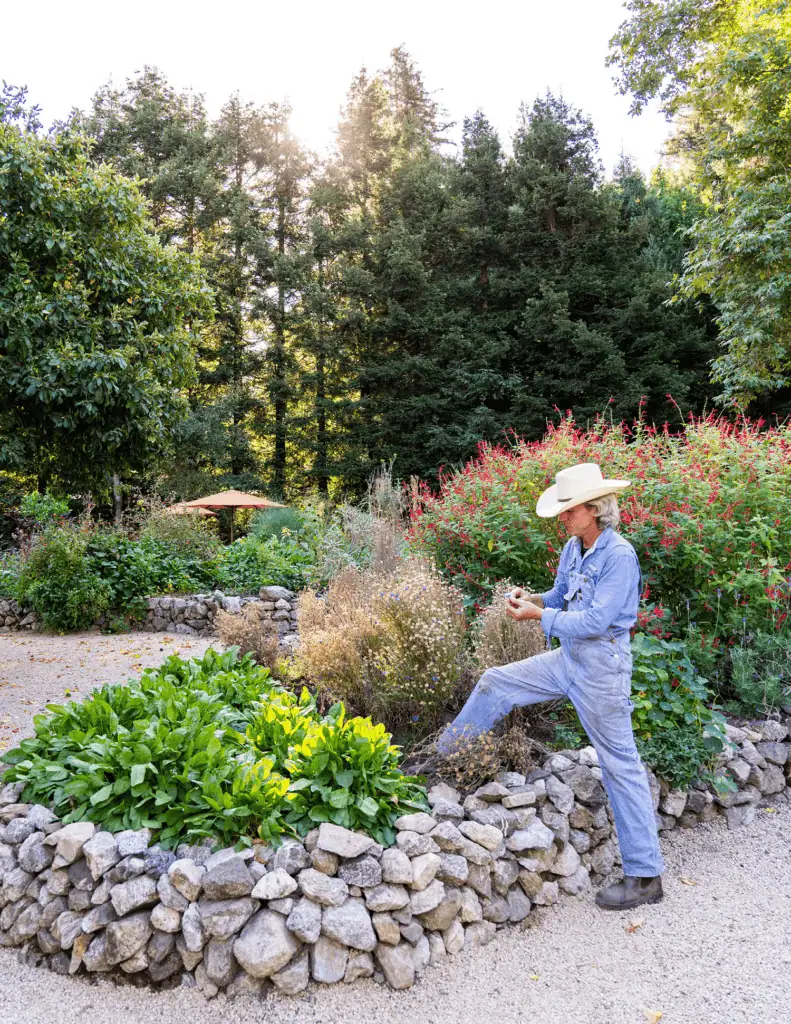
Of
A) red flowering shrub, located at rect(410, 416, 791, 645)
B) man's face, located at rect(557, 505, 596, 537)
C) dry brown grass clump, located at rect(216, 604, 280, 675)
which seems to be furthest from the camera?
dry brown grass clump, located at rect(216, 604, 280, 675)

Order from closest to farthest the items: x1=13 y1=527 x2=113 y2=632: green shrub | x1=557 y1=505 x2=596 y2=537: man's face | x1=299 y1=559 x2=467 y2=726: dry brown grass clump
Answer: x1=557 y1=505 x2=596 y2=537: man's face → x1=299 y1=559 x2=467 y2=726: dry brown grass clump → x1=13 y1=527 x2=113 y2=632: green shrub

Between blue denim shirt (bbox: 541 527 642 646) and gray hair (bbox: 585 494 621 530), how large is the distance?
0.06 m

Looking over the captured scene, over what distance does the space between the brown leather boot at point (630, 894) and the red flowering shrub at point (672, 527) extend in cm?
128

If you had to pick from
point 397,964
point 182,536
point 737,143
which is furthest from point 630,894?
point 737,143

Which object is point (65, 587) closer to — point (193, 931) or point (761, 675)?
point (193, 931)

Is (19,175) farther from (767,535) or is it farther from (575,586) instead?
(767,535)

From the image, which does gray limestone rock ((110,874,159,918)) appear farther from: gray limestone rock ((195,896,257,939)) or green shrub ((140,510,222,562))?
green shrub ((140,510,222,562))

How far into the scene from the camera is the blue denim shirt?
238 cm

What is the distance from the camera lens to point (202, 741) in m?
2.74

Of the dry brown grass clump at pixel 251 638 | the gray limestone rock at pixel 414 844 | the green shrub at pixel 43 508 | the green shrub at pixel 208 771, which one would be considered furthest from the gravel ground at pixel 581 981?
the green shrub at pixel 43 508

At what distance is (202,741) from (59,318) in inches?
175

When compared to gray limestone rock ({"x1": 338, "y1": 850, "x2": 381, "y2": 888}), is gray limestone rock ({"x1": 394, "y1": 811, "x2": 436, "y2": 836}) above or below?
above

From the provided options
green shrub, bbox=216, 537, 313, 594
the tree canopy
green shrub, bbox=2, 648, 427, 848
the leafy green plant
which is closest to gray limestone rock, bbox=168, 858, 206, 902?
green shrub, bbox=2, 648, 427, 848

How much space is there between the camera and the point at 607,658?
2436mm
